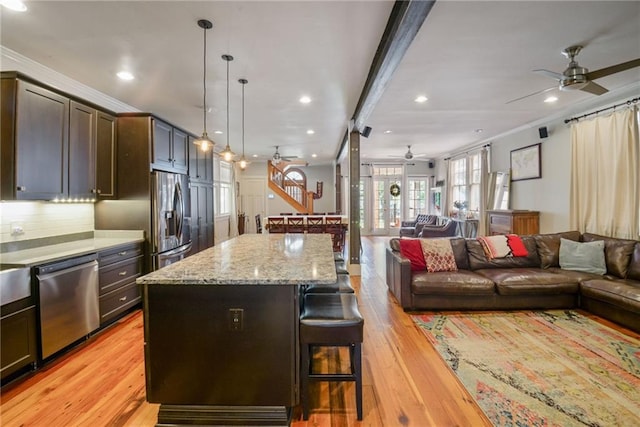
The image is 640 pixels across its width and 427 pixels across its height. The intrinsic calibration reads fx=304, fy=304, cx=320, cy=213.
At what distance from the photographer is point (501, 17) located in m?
2.42

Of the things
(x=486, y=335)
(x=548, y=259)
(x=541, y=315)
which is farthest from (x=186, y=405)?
(x=548, y=259)

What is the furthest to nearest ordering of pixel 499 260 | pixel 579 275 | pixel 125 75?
pixel 499 260 → pixel 579 275 → pixel 125 75

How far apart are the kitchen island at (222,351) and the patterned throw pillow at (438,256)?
252cm

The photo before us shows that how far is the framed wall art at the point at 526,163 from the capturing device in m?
5.76

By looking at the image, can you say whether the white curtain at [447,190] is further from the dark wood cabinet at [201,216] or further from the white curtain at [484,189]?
the dark wood cabinet at [201,216]

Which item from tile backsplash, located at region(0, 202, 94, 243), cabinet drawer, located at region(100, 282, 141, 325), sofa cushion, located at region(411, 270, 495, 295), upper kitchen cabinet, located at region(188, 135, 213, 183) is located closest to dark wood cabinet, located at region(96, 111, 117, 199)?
tile backsplash, located at region(0, 202, 94, 243)

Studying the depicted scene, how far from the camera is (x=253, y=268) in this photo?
2.03m

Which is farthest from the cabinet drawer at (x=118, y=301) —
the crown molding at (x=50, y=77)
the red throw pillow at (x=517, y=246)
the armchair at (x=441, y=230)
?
the armchair at (x=441, y=230)

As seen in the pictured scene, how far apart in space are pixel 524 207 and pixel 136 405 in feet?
22.6

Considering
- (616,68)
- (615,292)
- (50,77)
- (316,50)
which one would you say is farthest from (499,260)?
(50,77)

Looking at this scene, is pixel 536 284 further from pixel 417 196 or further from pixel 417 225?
pixel 417 196

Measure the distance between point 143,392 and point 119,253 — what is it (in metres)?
1.74

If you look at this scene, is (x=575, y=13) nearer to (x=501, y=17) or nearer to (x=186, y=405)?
(x=501, y=17)

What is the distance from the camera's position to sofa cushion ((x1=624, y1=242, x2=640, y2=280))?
3527 millimetres
